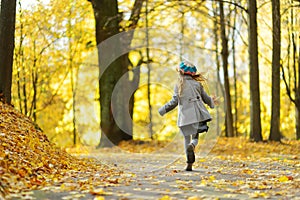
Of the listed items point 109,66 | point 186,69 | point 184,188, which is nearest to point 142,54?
point 109,66

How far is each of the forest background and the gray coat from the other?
5.35 metres

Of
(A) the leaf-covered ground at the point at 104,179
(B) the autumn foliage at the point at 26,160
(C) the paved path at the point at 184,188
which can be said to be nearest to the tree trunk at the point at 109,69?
(B) the autumn foliage at the point at 26,160

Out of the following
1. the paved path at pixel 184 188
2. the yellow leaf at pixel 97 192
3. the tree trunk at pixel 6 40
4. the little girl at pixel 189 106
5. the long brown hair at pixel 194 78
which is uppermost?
the tree trunk at pixel 6 40

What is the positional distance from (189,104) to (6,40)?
15.3 ft

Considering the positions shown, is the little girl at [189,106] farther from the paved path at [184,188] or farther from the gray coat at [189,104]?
the paved path at [184,188]

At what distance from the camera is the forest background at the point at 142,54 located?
709 inches

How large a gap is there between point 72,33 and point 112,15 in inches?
198

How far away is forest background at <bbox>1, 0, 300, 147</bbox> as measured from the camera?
709 inches

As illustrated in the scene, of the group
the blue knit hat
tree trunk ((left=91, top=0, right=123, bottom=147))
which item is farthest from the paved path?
tree trunk ((left=91, top=0, right=123, bottom=147))

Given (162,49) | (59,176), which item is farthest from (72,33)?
(59,176)

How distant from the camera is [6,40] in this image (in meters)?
11.1

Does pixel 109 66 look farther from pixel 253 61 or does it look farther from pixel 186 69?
pixel 186 69

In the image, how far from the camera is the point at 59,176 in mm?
7637

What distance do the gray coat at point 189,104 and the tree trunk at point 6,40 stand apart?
4.08 m
